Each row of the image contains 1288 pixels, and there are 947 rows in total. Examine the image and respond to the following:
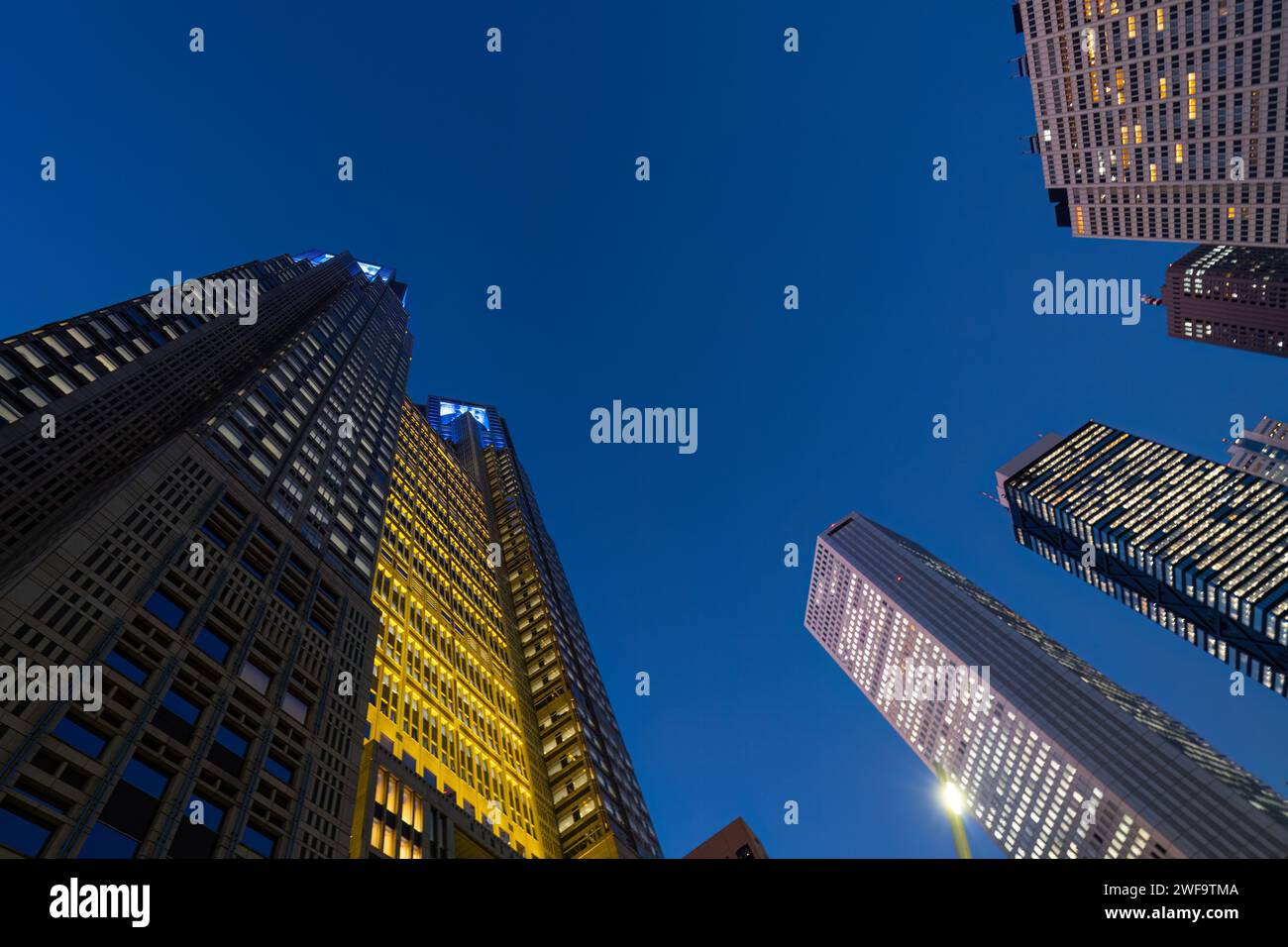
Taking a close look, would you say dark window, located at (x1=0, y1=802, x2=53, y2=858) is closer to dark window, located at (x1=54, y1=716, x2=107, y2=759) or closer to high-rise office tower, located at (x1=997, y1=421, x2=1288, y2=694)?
dark window, located at (x1=54, y1=716, x2=107, y2=759)

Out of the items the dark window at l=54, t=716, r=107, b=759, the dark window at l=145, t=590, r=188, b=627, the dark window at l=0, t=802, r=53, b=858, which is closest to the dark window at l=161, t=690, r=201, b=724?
the dark window at l=54, t=716, r=107, b=759

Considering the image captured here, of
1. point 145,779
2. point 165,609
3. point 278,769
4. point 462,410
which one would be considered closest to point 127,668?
point 165,609

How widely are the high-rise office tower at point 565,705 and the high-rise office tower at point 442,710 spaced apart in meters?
1.66

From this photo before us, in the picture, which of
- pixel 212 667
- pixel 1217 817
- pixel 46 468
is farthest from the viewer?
pixel 1217 817

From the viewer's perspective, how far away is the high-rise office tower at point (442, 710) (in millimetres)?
35062

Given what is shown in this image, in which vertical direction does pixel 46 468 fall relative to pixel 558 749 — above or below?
above

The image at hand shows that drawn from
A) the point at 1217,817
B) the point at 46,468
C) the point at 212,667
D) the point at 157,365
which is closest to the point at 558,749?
the point at 212,667

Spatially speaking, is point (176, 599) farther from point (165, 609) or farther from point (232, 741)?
point (232, 741)

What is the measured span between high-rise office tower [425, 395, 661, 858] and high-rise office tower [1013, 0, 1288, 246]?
140m

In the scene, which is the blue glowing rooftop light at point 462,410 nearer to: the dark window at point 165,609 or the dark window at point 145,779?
the dark window at point 165,609

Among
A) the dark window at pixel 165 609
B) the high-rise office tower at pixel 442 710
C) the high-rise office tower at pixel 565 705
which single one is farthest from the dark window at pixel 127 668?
the high-rise office tower at pixel 565 705
